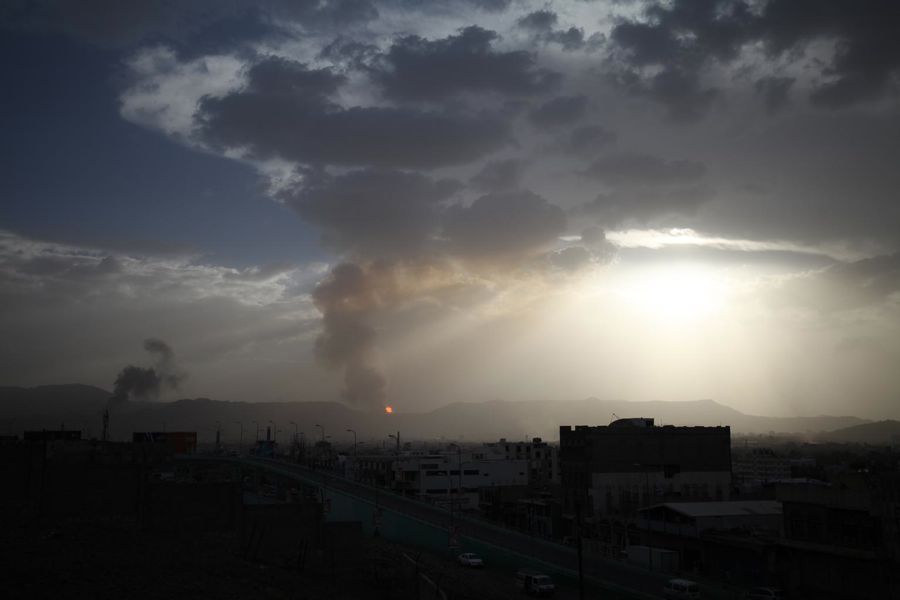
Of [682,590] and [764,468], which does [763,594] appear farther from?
[764,468]

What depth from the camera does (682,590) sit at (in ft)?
131

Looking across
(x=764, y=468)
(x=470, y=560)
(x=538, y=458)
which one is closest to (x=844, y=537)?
(x=470, y=560)

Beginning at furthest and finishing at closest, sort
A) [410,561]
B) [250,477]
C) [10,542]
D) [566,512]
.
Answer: [250,477] < [566,512] < [410,561] < [10,542]

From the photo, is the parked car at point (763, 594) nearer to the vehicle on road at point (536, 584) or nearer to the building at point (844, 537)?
the building at point (844, 537)

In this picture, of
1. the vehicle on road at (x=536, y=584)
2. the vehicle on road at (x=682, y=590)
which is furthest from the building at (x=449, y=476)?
the vehicle on road at (x=682, y=590)

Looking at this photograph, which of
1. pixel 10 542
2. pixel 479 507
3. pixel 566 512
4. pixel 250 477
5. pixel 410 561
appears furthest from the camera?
pixel 250 477

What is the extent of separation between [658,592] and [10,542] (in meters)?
35.9

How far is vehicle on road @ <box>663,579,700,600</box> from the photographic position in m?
39.3

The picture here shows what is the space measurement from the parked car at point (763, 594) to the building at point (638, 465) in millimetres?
37996

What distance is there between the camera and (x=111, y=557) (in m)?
39.5

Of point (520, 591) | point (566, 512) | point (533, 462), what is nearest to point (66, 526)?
point (520, 591)

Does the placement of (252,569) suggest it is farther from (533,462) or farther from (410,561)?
(533,462)

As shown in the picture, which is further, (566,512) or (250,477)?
(250,477)

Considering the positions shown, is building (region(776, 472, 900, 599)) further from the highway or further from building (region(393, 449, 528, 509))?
building (region(393, 449, 528, 509))
